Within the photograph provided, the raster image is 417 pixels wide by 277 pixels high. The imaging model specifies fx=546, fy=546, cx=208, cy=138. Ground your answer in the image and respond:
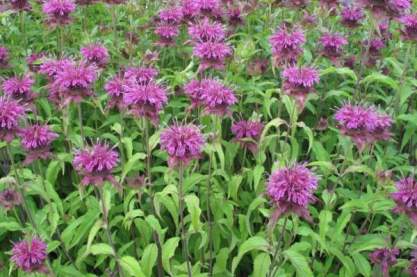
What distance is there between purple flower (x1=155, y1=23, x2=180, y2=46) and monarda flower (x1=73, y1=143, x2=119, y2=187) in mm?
1441

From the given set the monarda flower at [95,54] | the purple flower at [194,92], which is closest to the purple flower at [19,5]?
the monarda flower at [95,54]

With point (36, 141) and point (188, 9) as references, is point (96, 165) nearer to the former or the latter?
point (36, 141)

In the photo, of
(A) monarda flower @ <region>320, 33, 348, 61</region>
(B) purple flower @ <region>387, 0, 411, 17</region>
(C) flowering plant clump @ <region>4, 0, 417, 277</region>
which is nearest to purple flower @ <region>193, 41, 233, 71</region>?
(C) flowering plant clump @ <region>4, 0, 417, 277</region>

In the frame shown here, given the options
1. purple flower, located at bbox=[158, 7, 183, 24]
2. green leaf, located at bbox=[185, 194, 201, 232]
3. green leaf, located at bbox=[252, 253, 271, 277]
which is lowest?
green leaf, located at bbox=[252, 253, 271, 277]

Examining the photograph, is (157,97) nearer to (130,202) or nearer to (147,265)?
(130,202)

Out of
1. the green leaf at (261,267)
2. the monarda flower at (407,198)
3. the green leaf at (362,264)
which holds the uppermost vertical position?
the monarda flower at (407,198)

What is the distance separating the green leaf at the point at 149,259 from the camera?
2.27 m

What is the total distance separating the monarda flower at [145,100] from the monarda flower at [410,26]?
4.95ft

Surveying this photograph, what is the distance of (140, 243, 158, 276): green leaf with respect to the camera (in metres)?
2.27

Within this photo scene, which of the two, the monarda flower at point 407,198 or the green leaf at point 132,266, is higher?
the monarda flower at point 407,198

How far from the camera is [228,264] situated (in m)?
2.65

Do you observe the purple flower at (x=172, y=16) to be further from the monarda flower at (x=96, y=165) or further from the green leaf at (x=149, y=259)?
the green leaf at (x=149, y=259)

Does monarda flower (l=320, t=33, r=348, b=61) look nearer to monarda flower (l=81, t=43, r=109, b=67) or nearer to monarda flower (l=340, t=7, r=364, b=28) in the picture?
monarda flower (l=340, t=7, r=364, b=28)

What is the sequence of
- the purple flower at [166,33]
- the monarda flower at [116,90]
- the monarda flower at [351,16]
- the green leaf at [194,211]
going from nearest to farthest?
the green leaf at [194,211]
the monarda flower at [116,90]
the purple flower at [166,33]
the monarda flower at [351,16]
